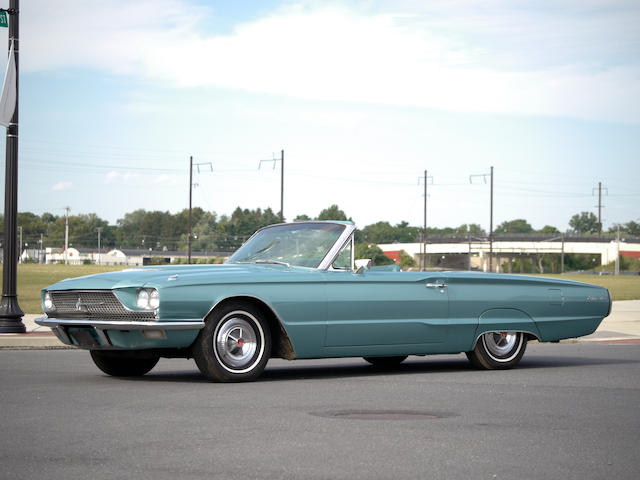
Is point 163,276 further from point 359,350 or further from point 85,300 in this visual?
point 359,350

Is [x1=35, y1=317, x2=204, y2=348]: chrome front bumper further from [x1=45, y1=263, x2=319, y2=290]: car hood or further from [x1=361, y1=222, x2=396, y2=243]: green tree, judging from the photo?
[x1=361, y1=222, x2=396, y2=243]: green tree

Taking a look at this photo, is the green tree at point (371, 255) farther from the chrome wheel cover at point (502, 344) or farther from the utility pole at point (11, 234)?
the utility pole at point (11, 234)

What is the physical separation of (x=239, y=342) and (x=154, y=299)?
90 cm

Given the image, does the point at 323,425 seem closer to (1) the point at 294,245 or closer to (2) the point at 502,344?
(1) the point at 294,245

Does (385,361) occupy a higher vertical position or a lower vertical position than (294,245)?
lower

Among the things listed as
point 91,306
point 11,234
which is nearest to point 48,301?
point 91,306

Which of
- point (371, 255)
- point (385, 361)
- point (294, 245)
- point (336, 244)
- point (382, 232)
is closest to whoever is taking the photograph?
point (336, 244)

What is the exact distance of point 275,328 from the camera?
8.64 m

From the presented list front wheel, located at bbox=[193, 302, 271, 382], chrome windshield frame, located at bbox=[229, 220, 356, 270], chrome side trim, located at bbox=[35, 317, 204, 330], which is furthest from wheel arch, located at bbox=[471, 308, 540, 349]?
chrome side trim, located at bbox=[35, 317, 204, 330]

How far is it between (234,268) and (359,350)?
4.79 ft

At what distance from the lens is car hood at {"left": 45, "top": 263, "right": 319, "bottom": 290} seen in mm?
8016

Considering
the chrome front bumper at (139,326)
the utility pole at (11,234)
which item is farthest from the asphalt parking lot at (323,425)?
the utility pole at (11,234)

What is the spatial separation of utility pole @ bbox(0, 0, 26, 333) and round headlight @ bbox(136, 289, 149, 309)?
7.46 m

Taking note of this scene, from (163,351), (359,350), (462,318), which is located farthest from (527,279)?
(163,351)
